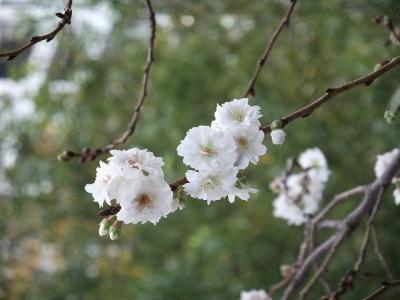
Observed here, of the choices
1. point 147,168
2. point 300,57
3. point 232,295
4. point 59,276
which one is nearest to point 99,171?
point 147,168

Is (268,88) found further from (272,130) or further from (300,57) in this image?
(272,130)

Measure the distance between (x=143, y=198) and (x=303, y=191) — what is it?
0.67m

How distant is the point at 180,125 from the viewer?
2.41 meters

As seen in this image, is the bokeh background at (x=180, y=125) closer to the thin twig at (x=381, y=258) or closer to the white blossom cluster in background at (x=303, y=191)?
the white blossom cluster in background at (x=303, y=191)

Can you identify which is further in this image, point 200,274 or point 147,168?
point 200,274

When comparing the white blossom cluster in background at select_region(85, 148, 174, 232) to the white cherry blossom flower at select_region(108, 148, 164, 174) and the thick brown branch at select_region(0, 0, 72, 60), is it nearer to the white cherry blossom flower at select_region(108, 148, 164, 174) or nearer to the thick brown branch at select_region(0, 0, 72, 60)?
the white cherry blossom flower at select_region(108, 148, 164, 174)

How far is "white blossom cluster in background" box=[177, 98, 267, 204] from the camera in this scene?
2.14ft

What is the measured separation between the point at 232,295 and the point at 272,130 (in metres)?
1.54

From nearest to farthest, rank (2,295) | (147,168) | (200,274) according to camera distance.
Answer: (147,168), (200,274), (2,295)

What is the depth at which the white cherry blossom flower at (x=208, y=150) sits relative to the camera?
653 millimetres

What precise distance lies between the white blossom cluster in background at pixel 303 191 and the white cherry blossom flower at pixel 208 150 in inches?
23.0

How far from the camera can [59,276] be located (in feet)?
8.98

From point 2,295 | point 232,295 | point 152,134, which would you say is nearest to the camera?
point 232,295

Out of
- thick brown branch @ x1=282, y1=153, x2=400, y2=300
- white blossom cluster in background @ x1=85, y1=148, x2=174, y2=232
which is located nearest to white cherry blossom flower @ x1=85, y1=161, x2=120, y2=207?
white blossom cluster in background @ x1=85, y1=148, x2=174, y2=232
